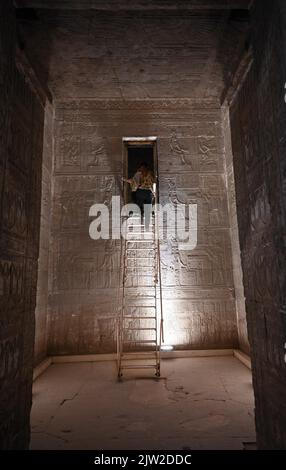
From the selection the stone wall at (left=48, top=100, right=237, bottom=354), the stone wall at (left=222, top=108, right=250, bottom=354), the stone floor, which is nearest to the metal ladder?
the stone wall at (left=48, top=100, right=237, bottom=354)

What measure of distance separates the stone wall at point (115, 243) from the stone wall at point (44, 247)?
173 mm

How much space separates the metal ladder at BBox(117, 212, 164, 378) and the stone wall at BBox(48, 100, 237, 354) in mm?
247

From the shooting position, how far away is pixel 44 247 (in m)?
6.11

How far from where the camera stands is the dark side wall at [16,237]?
177 cm

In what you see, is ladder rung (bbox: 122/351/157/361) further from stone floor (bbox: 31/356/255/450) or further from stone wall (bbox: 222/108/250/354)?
stone wall (bbox: 222/108/250/354)

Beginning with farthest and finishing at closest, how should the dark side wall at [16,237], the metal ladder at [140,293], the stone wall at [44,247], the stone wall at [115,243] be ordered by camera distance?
1. the stone wall at [115,243]
2. the metal ladder at [140,293]
3. the stone wall at [44,247]
4. the dark side wall at [16,237]

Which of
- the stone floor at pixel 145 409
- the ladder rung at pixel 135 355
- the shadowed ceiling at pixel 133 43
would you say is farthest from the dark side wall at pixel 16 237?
the ladder rung at pixel 135 355

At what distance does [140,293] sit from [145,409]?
296cm

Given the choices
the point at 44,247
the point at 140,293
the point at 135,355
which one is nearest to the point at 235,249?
the point at 140,293

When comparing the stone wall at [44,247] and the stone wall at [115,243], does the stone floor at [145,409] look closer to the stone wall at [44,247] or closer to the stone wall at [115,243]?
the stone wall at [44,247]

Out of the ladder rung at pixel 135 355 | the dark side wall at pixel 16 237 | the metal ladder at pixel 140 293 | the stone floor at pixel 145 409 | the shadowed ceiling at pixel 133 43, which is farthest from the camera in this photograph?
the metal ladder at pixel 140 293

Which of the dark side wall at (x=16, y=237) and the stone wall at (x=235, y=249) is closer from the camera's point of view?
the dark side wall at (x=16, y=237)

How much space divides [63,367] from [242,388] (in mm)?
A: 3393

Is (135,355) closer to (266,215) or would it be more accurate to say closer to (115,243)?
(115,243)
